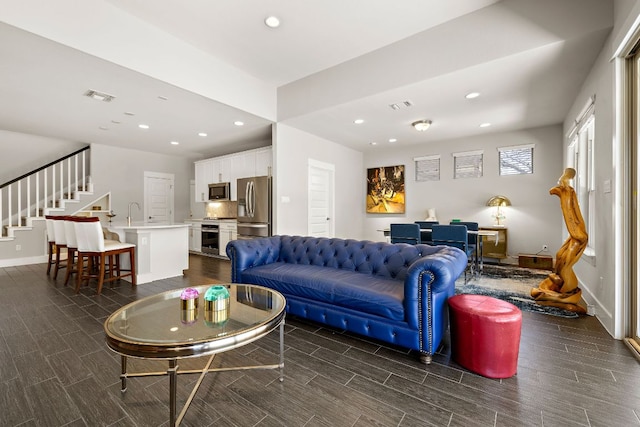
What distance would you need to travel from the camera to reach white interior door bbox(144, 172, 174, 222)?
24.8 ft

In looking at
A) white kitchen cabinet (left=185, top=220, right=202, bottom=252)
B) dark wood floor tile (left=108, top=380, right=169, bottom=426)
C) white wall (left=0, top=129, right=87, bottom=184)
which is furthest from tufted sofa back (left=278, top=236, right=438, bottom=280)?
white wall (left=0, top=129, right=87, bottom=184)

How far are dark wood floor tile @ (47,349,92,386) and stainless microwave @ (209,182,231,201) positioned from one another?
194 inches

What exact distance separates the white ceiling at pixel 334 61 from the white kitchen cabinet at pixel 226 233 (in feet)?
7.45

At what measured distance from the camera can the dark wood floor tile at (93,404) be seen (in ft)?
4.92

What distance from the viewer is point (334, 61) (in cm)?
405

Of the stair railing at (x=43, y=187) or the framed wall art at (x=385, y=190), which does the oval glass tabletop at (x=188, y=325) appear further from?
the stair railing at (x=43, y=187)

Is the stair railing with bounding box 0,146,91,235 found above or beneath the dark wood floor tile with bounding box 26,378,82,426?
above

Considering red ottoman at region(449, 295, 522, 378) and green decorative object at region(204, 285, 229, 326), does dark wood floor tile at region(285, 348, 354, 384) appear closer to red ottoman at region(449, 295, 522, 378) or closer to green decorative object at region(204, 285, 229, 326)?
green decorative object at region(204, 285, 229, 326)

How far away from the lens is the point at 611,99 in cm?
254

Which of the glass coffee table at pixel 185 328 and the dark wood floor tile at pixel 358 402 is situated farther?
the dark wood floor tile at pixel 358 402

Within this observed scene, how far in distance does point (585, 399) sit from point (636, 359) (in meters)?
0.91

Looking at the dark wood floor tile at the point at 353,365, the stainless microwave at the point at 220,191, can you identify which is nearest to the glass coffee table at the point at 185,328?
the dark wood floor tile at the point at 353,365

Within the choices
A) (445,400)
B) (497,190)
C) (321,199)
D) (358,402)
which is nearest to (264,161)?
(321,199)

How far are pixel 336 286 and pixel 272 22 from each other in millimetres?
3006
